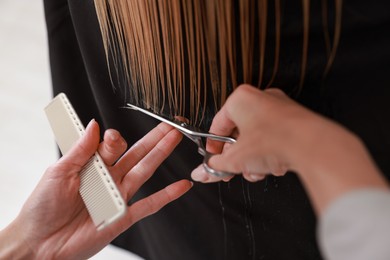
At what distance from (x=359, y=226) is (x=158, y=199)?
0.53m

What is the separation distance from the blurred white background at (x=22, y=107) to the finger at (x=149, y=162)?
574 millimetres

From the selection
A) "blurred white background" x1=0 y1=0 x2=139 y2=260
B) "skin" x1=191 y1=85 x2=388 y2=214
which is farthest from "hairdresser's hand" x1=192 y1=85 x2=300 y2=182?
"blurred white background" x1=0 y1=0 x2=139 y2=260

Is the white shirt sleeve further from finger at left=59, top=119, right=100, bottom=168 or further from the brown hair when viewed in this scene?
finger at left=59, top=119, right=100, bottom=168

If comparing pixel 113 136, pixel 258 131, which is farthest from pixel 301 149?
pixel 113 136

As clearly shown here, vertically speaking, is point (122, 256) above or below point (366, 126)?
below

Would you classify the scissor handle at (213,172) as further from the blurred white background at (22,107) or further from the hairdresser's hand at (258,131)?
the blurred white background at (22,107)

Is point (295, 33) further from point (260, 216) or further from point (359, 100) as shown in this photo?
point (260, 216)

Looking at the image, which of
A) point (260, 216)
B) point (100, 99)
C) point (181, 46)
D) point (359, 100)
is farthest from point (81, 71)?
point (359, 100)

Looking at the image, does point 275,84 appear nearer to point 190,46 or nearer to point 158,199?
point 190,46

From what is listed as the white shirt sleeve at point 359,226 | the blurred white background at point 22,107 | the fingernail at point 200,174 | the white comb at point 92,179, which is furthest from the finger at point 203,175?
the blurred white background at point 22,107

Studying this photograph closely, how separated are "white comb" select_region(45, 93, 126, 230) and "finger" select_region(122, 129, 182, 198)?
0.09m

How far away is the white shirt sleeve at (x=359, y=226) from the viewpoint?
361 mm

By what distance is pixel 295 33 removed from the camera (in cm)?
61

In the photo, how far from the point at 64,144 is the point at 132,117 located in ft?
0.65
